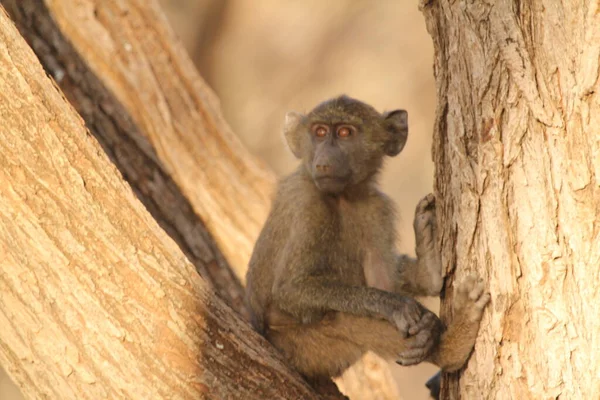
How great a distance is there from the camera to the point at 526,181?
3045 mm

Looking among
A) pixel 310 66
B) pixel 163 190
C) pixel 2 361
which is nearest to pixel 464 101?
pixel 2 361

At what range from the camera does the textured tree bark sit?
2.86 meters

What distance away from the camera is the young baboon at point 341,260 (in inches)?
163

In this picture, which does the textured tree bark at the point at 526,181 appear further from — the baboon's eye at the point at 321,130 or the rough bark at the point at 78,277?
the baboon's eye at the point at 321,130

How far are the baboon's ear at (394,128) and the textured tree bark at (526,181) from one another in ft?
5.42

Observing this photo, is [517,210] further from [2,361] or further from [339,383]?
[339,383]

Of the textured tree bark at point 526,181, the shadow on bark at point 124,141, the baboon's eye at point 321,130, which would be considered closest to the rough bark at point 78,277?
the textured tree bark at point 526,181

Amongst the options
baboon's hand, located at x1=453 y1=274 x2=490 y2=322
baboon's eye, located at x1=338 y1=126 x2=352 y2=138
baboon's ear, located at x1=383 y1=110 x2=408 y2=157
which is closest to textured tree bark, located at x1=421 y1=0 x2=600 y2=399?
baboon's hand, located at x1=453 y1=274 x2=490 y2=322

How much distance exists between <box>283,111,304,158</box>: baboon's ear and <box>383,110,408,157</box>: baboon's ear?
55 centimetres

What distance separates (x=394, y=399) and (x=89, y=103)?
2.85 m

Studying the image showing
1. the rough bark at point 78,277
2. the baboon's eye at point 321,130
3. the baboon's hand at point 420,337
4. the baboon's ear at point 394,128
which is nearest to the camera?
the rough bark at point 78,277

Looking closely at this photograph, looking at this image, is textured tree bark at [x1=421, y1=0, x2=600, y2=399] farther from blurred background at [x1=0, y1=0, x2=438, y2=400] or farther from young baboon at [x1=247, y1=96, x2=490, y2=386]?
blurred background at [x1=0, y1=0, x2=438, y2=400]

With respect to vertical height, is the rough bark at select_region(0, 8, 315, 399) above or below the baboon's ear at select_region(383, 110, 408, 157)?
below

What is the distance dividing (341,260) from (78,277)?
196cm
